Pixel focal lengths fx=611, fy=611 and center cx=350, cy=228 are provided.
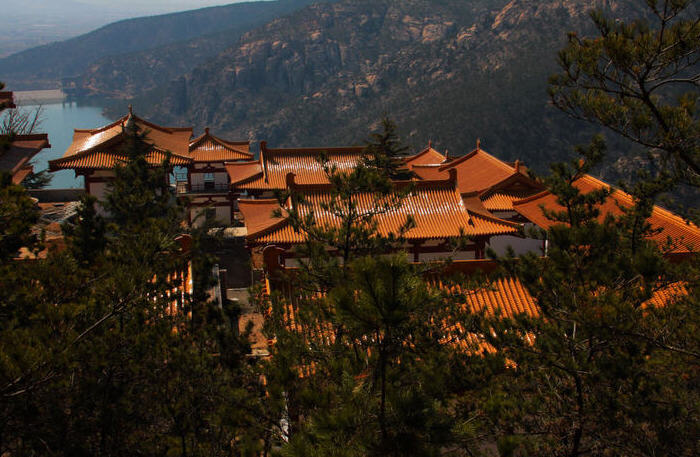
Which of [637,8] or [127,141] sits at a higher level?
[637,8]

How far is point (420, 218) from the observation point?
1850 centimetres

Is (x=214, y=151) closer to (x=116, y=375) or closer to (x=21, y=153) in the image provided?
(x=21, y=153)

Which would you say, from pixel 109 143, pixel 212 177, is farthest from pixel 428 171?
pixel 109 143

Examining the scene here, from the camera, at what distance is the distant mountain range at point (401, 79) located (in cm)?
8119

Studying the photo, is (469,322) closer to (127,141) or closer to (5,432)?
(5,432)

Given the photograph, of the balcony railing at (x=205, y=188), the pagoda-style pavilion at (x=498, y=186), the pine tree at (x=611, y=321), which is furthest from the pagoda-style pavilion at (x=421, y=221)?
the balcony railing at (x=205, y=188)

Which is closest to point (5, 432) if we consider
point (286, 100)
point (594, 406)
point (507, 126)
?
point (594, 406)

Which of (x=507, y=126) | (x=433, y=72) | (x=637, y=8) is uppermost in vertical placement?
(x=637, y=8)

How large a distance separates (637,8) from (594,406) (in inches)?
3582

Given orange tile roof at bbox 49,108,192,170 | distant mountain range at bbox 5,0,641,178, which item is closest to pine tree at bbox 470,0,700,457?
distant mountain range at bbox 5,0,641,178

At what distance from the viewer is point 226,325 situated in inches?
339

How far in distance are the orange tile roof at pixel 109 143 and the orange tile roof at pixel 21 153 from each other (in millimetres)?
7309

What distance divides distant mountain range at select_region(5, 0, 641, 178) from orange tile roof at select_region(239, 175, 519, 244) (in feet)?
33.3

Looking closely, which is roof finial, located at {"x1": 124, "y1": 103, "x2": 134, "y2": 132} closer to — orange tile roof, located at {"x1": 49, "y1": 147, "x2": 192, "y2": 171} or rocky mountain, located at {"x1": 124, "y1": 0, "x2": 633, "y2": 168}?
orange tile roof, located at {"x1": 49, "y1": 147, "x2": 192, "y2": 171}
